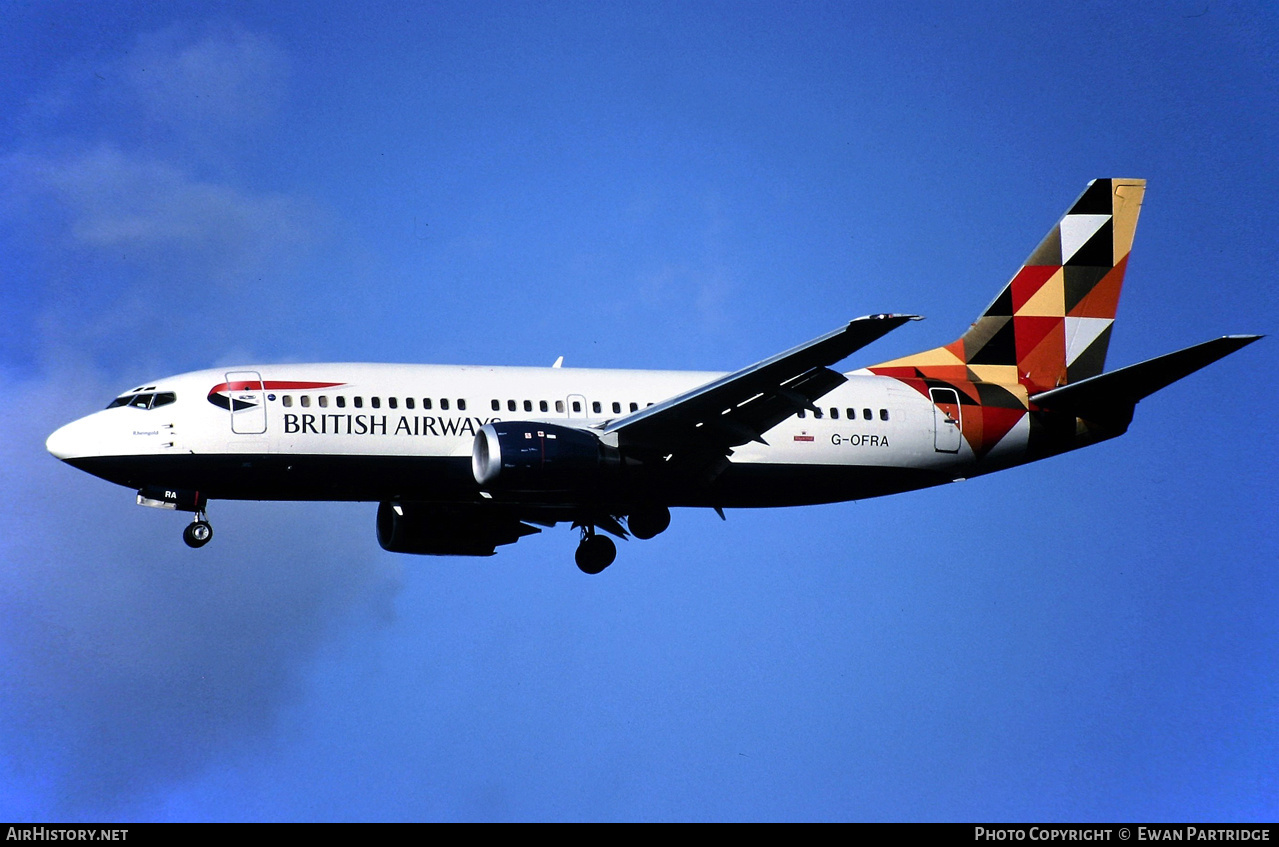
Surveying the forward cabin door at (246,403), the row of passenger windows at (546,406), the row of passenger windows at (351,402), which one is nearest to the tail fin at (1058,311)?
the row of passenger windows at (546,406)

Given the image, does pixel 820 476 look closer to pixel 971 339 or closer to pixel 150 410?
pixel 971 339

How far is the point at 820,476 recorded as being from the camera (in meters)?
45.6

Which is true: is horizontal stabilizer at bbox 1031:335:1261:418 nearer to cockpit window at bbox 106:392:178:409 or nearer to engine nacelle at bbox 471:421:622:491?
engine nacelle at bbox 471:421:622:491

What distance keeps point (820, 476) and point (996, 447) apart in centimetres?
511

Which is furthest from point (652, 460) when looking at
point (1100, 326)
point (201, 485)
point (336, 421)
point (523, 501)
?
point (1100, 326)

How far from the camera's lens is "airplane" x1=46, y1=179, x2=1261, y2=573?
136ft

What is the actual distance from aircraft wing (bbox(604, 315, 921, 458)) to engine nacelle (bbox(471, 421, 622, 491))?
1179 mm

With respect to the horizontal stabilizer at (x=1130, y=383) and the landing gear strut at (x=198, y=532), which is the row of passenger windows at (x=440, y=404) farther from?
the horizontal stabilizer at (x=1130, y=383)

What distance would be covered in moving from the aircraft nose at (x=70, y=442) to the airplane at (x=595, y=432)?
0.05 m

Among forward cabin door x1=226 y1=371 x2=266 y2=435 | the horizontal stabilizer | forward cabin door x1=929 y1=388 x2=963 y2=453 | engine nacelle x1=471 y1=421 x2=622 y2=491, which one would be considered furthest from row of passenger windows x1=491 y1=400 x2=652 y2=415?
the horizontal stabilizer

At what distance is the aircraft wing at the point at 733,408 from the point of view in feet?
127

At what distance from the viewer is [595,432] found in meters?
42.4

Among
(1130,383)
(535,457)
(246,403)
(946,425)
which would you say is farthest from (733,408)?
(246,403)

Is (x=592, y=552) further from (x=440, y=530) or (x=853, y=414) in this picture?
(x=853, y=414)
